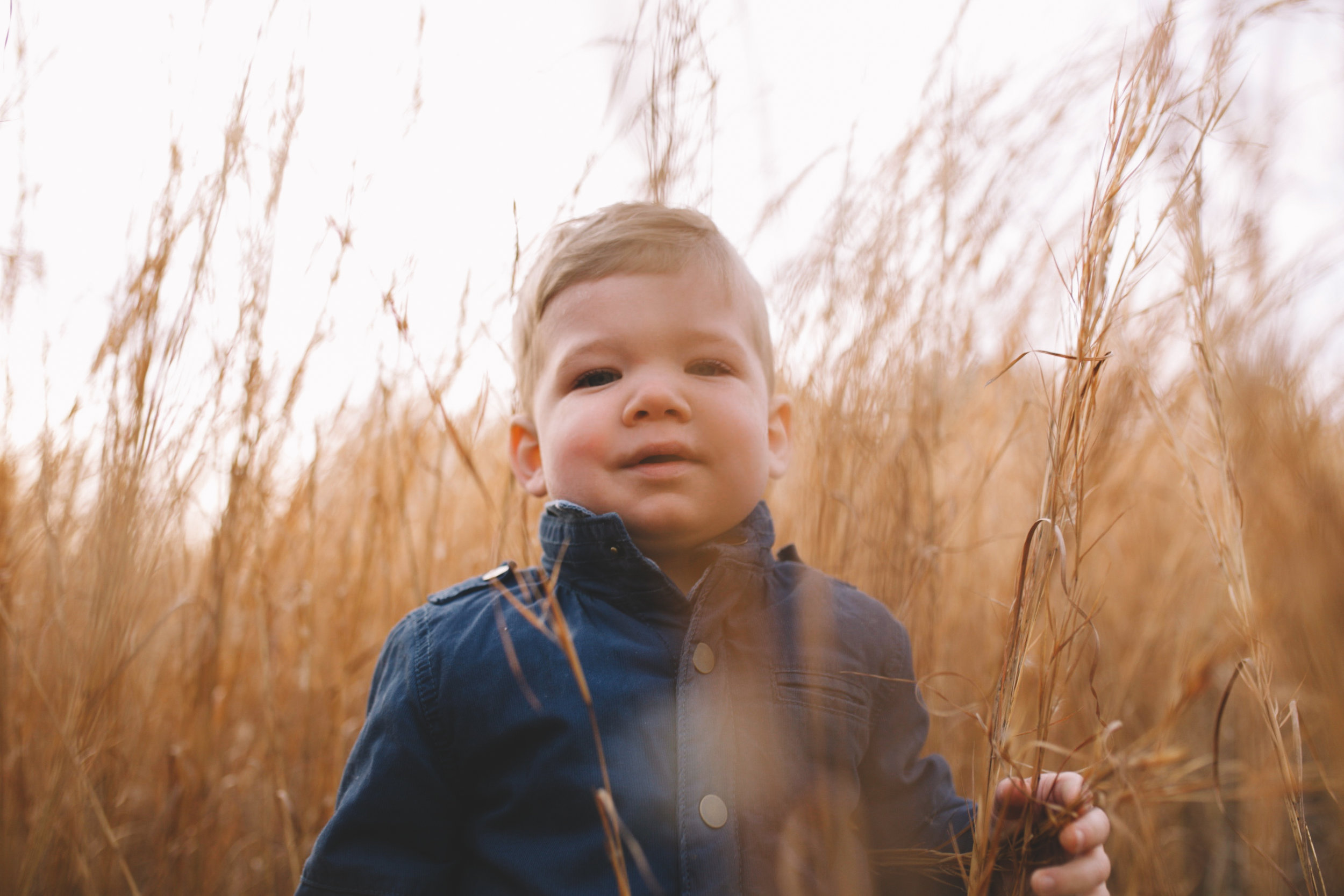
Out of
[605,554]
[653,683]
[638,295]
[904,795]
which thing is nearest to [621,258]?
[638,295]

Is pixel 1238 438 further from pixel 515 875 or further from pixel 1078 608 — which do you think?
pixel 515 875

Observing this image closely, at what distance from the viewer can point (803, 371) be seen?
133cm

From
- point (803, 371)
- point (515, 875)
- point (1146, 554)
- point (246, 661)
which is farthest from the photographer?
point (1146, 554)

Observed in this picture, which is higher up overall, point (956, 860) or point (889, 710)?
point (889, 710)

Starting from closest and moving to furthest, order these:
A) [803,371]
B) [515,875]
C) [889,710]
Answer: [515,875]
[889,710]
[803,371]

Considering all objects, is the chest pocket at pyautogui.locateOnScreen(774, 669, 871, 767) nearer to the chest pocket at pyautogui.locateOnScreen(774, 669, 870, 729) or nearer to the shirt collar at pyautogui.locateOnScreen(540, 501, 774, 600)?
the chest pocket at pyautogui.locateOnScreen(774, 669, 870, 729)

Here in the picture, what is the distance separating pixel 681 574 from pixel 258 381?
29.9 inches

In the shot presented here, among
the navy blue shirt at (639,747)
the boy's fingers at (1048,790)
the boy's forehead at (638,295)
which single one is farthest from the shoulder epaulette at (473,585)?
the boy's fingers at (1048,790)

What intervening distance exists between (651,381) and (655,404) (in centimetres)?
3

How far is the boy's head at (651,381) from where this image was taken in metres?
0.93

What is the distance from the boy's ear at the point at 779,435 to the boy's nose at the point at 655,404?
256 millimetres

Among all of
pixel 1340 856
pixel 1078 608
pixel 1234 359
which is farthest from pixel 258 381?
pixel 1340 856

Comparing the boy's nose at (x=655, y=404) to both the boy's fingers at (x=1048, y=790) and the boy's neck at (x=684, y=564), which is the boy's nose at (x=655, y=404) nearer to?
the boy's neck at (x=684, y=564)

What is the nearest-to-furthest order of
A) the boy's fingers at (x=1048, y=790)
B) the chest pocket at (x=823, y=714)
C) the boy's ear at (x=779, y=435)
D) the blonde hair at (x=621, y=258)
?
the boy's fingers at (x=1048, y=790)
the chest pocket at (x=823, y=714)
the blonde hair at (x=621, y=258)
the boy's ear at (x=779, y=435)
